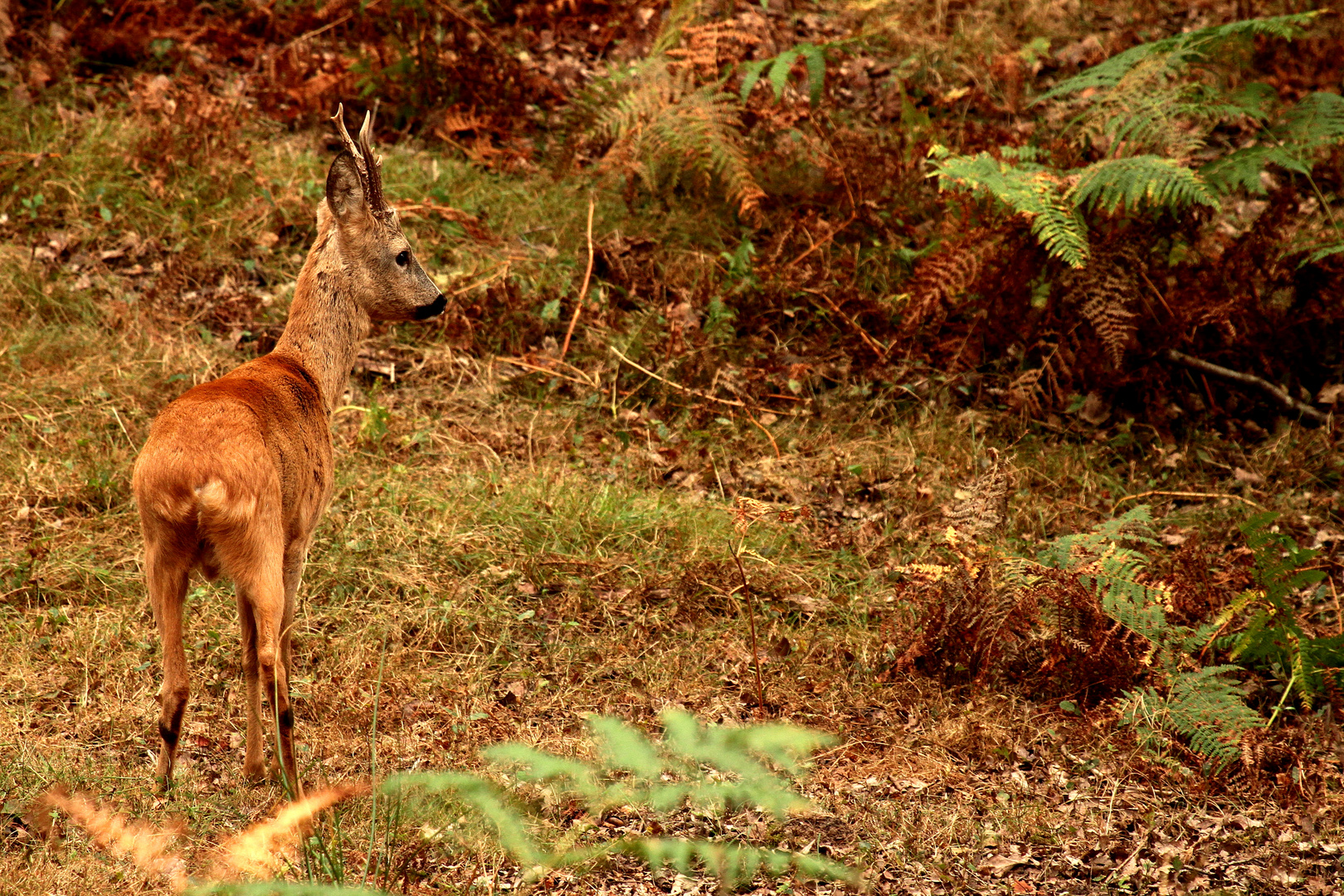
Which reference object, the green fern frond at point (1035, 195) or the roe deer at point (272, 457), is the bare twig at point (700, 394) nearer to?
the green fern frond at point (1035, 195)

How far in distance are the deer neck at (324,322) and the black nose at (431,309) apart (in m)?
0.27

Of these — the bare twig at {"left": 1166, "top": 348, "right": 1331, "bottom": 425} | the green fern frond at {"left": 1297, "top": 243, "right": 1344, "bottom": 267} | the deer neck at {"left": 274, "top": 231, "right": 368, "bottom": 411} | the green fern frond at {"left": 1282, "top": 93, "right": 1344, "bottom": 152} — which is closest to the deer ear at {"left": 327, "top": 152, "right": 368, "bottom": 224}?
the deer neck at {"left": 274, "top": 231, "right": 368, "bottom": 411}

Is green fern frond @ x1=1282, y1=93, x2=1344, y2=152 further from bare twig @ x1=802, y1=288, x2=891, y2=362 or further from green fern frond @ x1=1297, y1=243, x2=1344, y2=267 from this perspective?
bare twig @ x1=802, y1=288, x2=891, y2=362

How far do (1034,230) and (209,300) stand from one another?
4.51 m

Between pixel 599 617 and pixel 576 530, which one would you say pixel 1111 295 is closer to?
pixel 576 530

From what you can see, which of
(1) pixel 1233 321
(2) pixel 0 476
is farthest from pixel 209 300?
(1) pixel 1233 321

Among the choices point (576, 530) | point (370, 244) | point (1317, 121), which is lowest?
point (576, 530)

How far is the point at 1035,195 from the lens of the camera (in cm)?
644

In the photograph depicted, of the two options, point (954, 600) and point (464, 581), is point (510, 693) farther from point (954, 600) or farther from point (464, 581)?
point (954, 600)

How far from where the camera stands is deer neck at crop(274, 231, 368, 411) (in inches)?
189

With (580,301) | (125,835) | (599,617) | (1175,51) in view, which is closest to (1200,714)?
(599,617)

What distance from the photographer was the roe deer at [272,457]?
147 inches

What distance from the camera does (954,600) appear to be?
5.11m

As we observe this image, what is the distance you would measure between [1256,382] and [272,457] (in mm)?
5259
